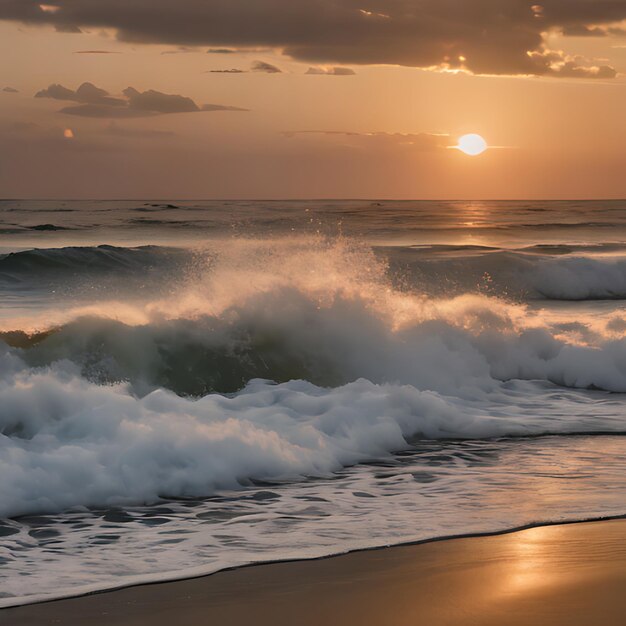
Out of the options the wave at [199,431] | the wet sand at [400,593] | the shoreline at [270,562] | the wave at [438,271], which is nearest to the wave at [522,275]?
the wave at [438,271]

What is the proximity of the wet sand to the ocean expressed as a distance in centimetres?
25

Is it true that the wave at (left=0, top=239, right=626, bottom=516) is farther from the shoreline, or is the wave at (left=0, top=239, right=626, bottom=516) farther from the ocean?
the shoreline

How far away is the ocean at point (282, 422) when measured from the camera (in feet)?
22.2

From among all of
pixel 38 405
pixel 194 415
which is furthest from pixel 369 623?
pixel 38 405

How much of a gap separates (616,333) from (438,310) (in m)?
3.20

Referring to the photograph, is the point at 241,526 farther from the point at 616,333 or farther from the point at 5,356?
the point at 616,333

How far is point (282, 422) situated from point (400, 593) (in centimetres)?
443

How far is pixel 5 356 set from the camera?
12.0 metres

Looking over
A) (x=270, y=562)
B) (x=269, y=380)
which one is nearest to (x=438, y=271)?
(x=269, y=380)

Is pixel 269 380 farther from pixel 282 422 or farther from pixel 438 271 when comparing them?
pixel 438 271

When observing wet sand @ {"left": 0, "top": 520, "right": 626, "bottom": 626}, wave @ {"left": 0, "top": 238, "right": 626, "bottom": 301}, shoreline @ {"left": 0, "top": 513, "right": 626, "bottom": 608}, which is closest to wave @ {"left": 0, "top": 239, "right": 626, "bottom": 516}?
shoreline @ {"left": 0, "top": 513, "right": 626, "bottom": 608}

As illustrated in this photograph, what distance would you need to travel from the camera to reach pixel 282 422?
983cm

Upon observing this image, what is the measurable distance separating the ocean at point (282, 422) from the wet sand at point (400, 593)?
252 millimetres

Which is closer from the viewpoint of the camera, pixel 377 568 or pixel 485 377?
pixel 377 568
